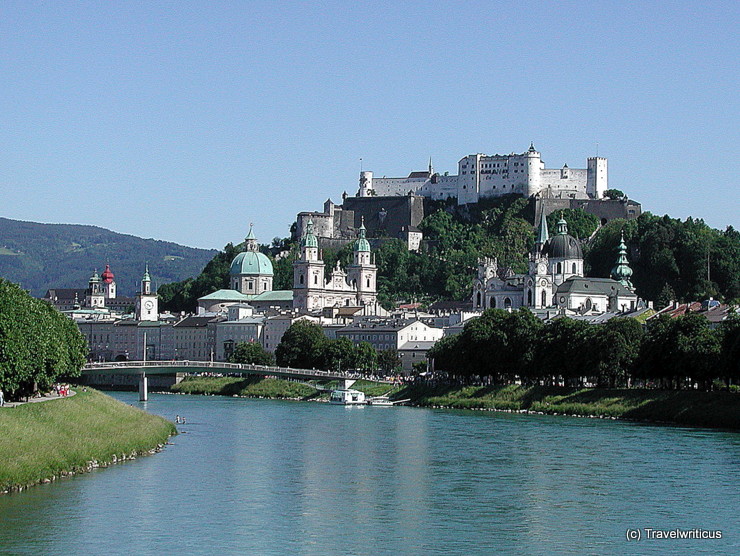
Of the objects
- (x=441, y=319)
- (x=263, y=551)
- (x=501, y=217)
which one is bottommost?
(x=263, y=551)

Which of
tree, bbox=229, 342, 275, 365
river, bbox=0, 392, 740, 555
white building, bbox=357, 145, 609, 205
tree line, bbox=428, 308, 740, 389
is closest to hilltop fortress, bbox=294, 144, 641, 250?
white building, bbox=357, 145, 609, 205

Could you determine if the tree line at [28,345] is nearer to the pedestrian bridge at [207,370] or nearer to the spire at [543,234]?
the pedestrian bridge at [207,370]

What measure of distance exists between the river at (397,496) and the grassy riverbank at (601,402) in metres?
2.29

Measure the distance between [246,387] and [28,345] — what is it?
49.4 m

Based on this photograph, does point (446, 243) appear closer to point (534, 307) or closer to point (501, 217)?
Result: point (501, 217)

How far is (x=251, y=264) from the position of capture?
144125mm

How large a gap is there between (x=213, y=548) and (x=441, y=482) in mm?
11216

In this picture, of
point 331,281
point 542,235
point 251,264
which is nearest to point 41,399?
point 542,235

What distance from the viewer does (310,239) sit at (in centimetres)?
13738

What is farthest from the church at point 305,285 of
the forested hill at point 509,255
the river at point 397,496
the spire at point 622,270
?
the river at point 397,496

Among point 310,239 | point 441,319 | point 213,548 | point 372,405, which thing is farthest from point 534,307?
point 213,548

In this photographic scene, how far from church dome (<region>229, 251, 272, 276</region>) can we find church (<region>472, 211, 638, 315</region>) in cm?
2379

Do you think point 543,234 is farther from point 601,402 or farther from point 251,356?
point 601,402

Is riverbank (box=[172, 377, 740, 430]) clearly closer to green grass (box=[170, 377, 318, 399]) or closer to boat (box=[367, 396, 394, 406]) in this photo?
green grass (box=[170, 377, 318, 399])
